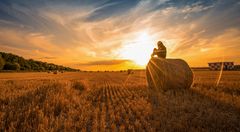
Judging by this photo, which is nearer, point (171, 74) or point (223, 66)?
point (171, 74)

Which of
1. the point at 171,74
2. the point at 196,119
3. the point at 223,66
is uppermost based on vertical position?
the point at 223,66

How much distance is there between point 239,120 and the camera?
181 inches

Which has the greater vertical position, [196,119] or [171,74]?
[171,74]

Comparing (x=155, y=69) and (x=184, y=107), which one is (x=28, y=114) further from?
(x=155, y=69)

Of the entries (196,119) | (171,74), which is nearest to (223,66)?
(171,74)

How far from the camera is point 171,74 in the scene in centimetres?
1014

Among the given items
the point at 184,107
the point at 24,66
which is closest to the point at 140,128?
the point at 184,107

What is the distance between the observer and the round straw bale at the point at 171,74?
10.2m

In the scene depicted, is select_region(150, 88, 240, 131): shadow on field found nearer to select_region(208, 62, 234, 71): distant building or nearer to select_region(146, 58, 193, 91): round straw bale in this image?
select_region(146, 58, 193, 91): round straw bale

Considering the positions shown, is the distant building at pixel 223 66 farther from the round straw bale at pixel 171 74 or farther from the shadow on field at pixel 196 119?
the shadow on field at pixel 196 119

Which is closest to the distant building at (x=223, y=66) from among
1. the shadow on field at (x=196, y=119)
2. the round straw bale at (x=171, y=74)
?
the round straw bale at (x=171, y=74)

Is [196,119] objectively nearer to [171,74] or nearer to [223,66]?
[171,74]

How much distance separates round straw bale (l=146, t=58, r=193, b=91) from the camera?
33.3 feet

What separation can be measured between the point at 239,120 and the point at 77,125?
12.9ft
